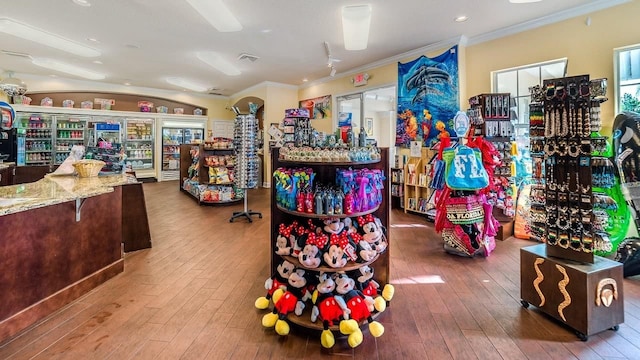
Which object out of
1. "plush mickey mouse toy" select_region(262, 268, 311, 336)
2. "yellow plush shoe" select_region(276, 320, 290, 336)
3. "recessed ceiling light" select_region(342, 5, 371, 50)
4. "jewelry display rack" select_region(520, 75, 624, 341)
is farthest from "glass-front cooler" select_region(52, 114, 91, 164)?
"jewelry display rack" select_region(520, 75, 624, 341)

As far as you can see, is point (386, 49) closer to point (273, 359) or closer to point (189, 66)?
point (189, 66)

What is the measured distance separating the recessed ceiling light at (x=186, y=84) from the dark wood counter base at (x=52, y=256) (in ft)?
22.1

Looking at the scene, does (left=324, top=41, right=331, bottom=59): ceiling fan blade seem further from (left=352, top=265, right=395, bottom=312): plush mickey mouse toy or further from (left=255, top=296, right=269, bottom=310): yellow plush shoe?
(left=255, top=296, right=269, bottom=310): yellow plush shoe

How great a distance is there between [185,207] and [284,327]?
506 centimetres

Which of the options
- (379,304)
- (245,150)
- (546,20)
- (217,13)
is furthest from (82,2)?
(546,20)

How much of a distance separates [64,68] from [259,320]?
874 centimetres

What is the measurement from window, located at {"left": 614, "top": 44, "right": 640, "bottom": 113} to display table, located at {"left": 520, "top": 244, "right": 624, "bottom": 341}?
2.74 meters

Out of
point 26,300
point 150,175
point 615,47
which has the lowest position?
point 26,300

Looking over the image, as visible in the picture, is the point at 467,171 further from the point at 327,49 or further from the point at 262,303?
the point at 327,49

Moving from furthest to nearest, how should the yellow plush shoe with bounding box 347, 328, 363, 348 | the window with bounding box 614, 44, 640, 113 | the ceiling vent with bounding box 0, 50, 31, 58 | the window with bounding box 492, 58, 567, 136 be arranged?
the ceiling vent with bounding box 0, 50, 31, 58 < the window with bounding box 492, 58, 567, 136 < the window with bounding box 614, 44, 640, 113 < the yellow plush shoe with bounding box 347, 328, 363, 348

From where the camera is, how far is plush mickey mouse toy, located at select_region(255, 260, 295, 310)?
225 centimetres

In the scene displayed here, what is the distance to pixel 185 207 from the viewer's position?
246 inches

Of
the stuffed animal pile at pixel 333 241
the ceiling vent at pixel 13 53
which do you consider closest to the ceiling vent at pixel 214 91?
the ceiling vent at pixel 13 53

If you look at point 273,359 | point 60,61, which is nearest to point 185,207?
point 60,61
